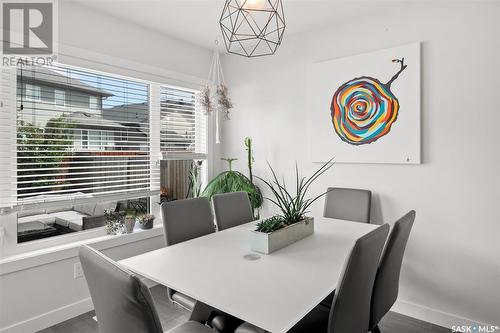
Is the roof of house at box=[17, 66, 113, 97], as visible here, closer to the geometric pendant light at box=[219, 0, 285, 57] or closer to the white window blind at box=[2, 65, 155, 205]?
the white window blind at box=[2, 65, 155, 205]

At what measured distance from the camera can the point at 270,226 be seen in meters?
1.89

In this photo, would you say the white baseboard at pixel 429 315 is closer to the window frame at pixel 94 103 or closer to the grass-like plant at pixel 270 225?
the grass-like plant at pixel 270 225

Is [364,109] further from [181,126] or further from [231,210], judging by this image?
[181,126]

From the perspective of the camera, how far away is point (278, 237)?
1.88m

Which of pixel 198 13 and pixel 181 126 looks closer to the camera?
pixel 198 13

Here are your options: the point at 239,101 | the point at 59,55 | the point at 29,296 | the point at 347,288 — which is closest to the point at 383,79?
the point at 239,101

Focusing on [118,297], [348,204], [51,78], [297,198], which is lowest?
[118,297]

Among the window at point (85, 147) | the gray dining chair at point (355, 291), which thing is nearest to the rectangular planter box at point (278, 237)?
the gray dining chair at point (355, 291)

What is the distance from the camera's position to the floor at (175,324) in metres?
2.44

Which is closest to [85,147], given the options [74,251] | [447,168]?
[74,251]

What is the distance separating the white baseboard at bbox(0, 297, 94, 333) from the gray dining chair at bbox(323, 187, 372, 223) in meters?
2.26

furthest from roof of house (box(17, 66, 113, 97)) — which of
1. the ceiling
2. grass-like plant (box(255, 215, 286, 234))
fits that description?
grass-like plant (box(255, 215, 286, 234))

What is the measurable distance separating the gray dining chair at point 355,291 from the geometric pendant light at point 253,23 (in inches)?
40.0

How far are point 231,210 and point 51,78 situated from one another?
5.96ft
